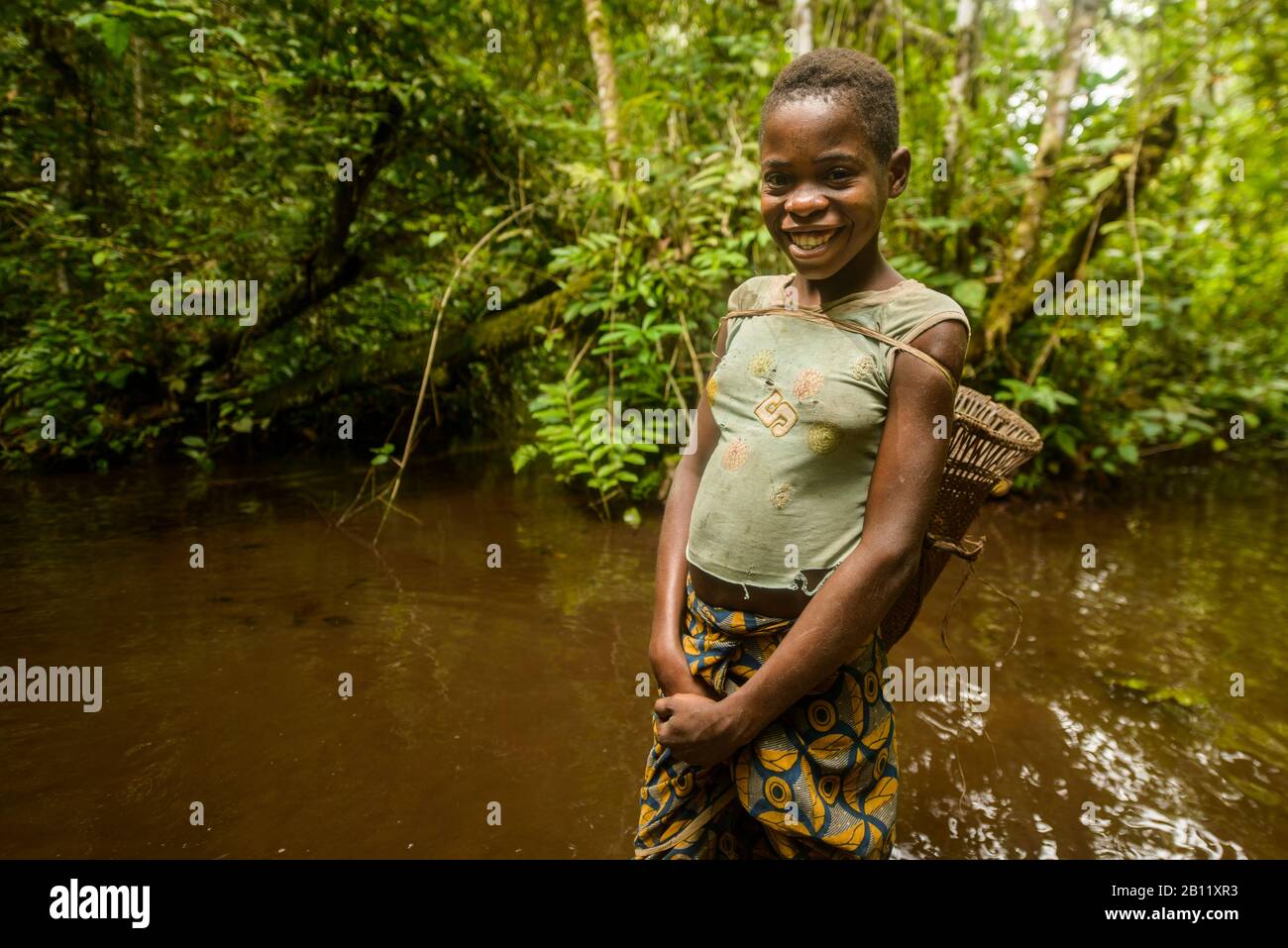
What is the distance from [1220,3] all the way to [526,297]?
17.0 ft

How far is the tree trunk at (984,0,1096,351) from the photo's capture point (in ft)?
14.3

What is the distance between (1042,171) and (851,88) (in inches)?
165

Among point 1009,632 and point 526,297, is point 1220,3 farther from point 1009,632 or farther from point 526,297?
point 526,297

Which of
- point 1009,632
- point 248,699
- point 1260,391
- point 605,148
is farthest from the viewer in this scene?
point 1260,391

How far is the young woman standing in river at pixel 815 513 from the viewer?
102 cm

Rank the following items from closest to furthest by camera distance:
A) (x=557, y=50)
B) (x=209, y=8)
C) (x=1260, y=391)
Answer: (x=209, y=8) → (x=1260, y=391) → (x=557, y=50)

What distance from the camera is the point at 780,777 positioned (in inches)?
41.8

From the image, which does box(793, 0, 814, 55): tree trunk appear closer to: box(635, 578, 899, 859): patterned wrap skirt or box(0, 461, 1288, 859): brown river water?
box(0, 461, 1288, 859): brown river water

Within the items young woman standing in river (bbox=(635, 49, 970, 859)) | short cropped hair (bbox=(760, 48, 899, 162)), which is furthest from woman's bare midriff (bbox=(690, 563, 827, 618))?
short cropped hair (bbox=(760, 48, 899, 162))

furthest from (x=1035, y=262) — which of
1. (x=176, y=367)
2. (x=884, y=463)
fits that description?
(x=176, y=367)

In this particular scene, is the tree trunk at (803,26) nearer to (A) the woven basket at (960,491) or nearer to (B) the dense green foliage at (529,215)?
(B) the dense green foliage at (529,215)

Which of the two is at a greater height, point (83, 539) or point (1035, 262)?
point (1035, 262)
